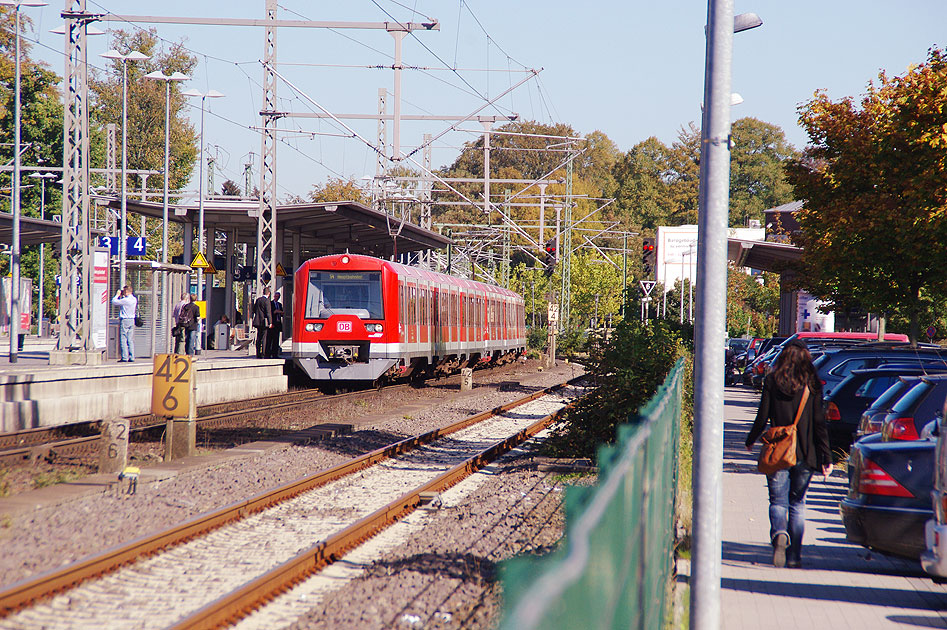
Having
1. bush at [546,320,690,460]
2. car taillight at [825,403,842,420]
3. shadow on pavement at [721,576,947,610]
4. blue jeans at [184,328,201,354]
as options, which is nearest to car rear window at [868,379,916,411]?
car taillight at [825,403,842,420]

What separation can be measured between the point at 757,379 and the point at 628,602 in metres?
28.1

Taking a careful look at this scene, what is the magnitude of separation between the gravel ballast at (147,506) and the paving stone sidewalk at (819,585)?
16.3 ft

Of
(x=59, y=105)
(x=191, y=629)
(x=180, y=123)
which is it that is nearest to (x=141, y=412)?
(x=191, y=629)

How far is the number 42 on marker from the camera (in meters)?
13.4

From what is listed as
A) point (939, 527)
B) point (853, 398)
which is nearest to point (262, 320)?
point (853, 398)

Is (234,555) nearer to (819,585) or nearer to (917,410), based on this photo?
(819,585)

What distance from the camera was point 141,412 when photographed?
19734mm

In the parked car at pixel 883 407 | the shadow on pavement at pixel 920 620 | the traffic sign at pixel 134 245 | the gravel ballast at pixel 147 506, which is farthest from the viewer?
the traffic sign at pixel 134 245

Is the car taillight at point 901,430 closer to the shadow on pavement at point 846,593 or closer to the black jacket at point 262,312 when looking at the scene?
the shadow on pavement at point 846,593

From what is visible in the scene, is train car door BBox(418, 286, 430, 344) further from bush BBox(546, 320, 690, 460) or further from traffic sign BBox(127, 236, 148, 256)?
bush BBox(546, 320, 690, 460)

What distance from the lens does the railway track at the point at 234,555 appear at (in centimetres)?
651

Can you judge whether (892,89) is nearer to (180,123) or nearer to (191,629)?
(191,629)

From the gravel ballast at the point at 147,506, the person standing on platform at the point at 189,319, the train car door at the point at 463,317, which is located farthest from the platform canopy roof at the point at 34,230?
the gravel ballast at the point at 147,506

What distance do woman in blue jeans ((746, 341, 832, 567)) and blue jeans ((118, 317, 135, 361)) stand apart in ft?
65.7
